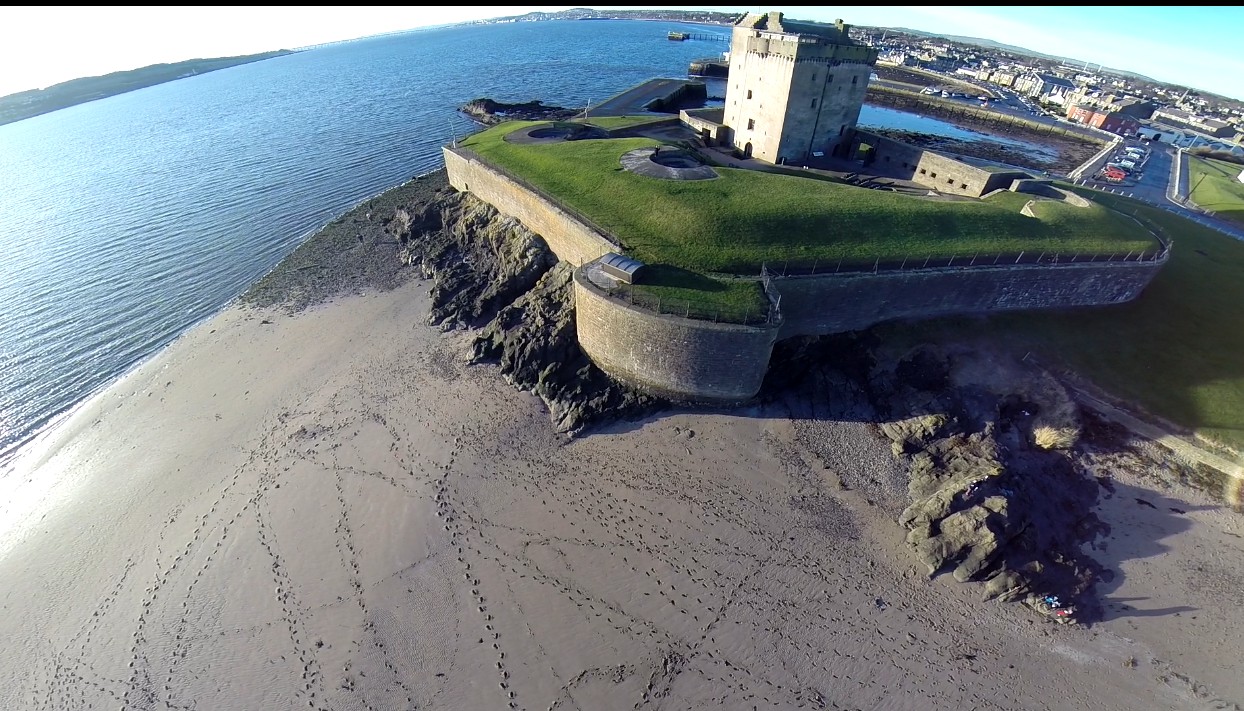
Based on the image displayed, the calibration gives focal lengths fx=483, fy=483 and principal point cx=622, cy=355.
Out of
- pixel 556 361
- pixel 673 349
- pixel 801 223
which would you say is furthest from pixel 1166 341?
pixel 556 361

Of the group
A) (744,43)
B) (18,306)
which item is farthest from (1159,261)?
(18,306)

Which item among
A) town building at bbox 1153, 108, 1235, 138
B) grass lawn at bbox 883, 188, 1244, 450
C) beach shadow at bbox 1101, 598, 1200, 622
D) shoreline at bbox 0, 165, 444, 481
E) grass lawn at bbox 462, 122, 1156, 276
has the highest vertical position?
grass lawn at bbox 462, 122, 1156, 276

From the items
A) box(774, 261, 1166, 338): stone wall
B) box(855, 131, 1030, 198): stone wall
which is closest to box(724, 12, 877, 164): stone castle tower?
box(855, 131, 1030, 198): stone wall

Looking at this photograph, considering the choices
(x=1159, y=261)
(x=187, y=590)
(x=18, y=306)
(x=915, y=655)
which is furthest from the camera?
(x=18, y=306)

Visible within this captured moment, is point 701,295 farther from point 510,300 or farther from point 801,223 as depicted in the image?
point 510,300

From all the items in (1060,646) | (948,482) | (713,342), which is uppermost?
(713,342)

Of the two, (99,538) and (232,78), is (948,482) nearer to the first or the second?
(99,538)

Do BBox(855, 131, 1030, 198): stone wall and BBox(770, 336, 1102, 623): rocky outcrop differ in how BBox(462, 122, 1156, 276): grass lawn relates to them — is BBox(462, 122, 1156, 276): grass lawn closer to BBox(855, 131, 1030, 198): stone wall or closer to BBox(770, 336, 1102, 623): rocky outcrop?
BBox(855, 131, 1030, 198): stone wall
